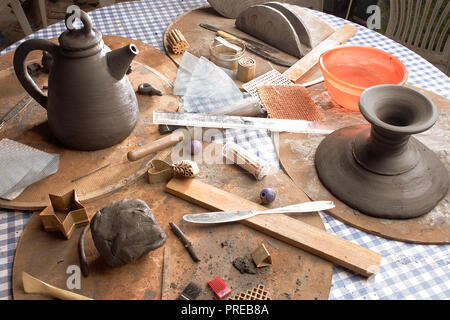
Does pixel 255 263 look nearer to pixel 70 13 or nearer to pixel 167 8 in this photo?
pixel 70 13

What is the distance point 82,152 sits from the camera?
1225mm

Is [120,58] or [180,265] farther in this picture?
[120,58]

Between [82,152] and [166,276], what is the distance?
0.51 meters

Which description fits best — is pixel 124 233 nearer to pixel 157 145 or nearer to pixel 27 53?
pixel 157 145

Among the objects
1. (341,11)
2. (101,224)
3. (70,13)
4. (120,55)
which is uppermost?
(70,13)

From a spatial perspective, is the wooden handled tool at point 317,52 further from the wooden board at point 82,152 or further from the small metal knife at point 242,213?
the small metal knife at point 242,213

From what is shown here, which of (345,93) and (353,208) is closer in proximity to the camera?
(353,208)

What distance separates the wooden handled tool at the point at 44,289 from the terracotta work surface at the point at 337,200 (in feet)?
2.22

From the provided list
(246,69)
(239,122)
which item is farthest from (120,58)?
(246,69)

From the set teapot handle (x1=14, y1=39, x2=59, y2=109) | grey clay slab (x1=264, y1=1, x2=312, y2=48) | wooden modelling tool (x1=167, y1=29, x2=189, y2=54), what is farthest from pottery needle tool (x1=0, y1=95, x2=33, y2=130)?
grey clay slab (x1=264, y1=1, x2=312, y2=48)

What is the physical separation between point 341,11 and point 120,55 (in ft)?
7.92

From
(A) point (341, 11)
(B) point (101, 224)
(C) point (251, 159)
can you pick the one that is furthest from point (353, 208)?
(A) point (341, 11)

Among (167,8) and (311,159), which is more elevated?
(167,8)

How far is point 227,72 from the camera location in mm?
1566
